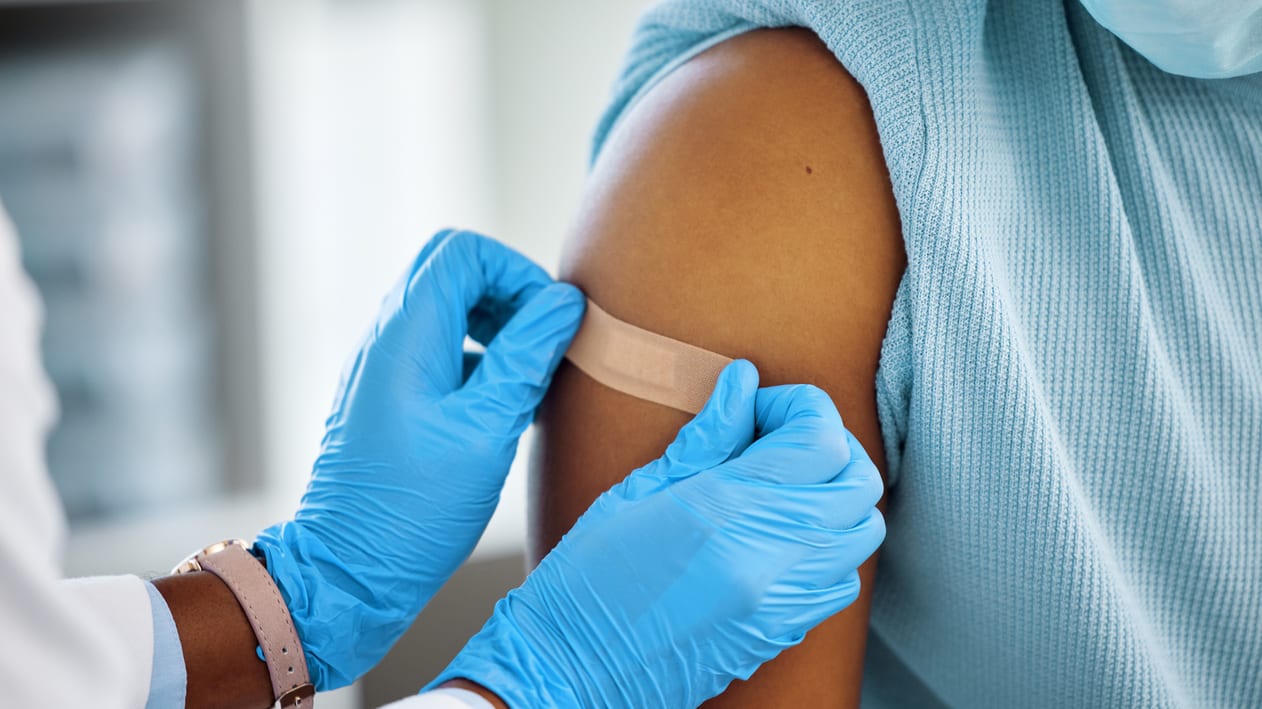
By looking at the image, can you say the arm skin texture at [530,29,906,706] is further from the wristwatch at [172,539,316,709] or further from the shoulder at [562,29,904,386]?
the wristwatch at [172,539,316,709]

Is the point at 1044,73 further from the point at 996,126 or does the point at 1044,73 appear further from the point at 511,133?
A: the point at 511,133

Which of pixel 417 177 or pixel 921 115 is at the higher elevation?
pixel 921 115

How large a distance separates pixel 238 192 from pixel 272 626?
92.1 inches

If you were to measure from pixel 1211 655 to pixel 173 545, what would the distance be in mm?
2493

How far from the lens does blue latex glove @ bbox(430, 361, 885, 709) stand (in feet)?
2.35

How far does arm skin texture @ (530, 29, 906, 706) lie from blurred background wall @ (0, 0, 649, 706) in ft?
5.25

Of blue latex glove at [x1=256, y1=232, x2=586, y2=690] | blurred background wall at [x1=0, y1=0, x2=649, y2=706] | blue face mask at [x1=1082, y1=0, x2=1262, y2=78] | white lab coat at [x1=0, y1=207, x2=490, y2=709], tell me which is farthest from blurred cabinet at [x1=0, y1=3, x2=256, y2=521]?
blue face mask at [x1=1082, y1=0, x2=1262, y2=78]

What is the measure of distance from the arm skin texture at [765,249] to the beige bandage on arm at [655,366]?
0.01 meters

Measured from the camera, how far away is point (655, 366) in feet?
→ 2.53

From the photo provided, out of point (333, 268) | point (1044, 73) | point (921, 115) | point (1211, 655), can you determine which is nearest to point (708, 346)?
point (921, 115)

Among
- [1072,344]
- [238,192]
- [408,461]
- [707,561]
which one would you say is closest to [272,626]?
[408,461]

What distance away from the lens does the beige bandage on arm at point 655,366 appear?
2.49ft

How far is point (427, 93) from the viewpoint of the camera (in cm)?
329

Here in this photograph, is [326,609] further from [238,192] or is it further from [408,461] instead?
[238,192]
